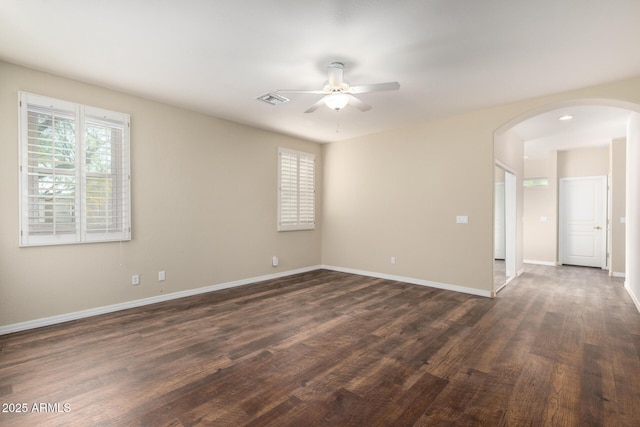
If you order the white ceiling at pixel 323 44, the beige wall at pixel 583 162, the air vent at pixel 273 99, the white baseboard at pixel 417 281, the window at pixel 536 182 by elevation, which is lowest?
the white baseboard at pixel 417 281

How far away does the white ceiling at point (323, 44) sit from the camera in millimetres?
2256

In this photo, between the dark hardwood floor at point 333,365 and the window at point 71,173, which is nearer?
the dark hardwood floor at point 333,365

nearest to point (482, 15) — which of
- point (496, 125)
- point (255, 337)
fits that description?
point (496, 125)

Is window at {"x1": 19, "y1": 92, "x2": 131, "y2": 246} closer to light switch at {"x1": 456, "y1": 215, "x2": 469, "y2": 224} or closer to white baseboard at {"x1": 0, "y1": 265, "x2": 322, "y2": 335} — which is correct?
white baseboard at {"x1": 0, "y1": 265, "x2": 322, "y2": 335}

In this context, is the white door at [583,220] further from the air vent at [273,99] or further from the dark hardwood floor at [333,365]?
the air vent at [273,99]

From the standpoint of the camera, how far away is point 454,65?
3092 mm

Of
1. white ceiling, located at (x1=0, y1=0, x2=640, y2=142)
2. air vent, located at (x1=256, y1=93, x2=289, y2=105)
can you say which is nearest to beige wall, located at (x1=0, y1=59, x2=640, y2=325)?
white ceiling, located at (x1=0, y1=0, x2=640, y2=142)

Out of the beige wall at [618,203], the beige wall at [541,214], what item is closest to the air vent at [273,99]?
the beige wall at [618,203]

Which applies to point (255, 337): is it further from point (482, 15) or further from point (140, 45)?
point (482, 15)

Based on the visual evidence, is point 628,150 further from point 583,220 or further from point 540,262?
point 540,262

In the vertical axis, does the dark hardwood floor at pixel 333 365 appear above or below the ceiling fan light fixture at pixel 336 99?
below

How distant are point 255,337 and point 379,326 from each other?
1.36 meters

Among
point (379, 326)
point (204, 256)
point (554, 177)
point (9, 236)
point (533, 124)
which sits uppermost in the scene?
point (533, 124)

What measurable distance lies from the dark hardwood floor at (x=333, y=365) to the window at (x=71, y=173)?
3.60 feet
